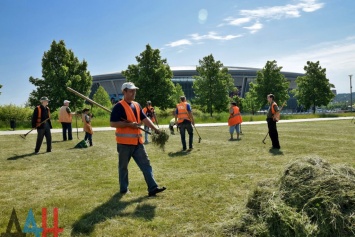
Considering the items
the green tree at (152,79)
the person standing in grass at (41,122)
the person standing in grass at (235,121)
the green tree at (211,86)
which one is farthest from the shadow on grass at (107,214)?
the green tree at (211,86)

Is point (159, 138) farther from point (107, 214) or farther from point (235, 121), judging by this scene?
point (235, 121)

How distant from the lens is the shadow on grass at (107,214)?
439 centimetres

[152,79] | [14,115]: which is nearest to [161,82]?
[152,79]

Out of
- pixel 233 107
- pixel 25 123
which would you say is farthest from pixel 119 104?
pixel 25 123

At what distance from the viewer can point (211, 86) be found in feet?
144

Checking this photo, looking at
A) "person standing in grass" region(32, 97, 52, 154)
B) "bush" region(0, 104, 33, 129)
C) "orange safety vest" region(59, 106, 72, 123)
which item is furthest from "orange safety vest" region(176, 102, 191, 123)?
"bush" region(0, 104, 33, 129)

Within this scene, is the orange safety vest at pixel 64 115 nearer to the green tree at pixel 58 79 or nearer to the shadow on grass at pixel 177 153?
the shadow on grass at pixel 177 153

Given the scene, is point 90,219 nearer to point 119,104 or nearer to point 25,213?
point 25,213

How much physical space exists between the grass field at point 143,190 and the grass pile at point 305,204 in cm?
35

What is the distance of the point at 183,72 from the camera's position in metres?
107

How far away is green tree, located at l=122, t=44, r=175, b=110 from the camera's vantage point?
40.1 metres

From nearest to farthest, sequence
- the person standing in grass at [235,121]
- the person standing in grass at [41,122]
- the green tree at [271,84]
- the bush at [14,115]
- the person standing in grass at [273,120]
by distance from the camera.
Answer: the person standing in grass at [273,120] < the person standing in grass at [41,122] < the person standing in grass at [235,121] < the bush at [14,115] < the green tree at [271,84]

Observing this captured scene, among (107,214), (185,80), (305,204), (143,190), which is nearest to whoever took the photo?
(305,204)

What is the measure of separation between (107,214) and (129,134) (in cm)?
169
